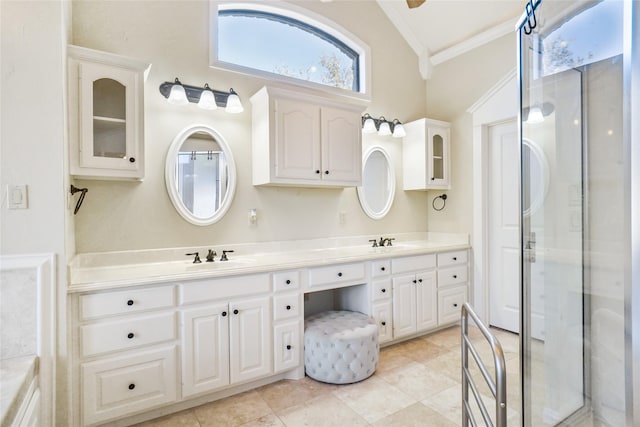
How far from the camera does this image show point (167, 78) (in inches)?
97.6

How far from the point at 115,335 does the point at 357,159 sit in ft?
7.40

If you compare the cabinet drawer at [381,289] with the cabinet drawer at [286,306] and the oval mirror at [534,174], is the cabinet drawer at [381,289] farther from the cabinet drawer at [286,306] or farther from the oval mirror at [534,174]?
the oval mirror at [534,174]

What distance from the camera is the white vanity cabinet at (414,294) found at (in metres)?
2.93

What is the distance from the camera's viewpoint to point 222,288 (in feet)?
6.84

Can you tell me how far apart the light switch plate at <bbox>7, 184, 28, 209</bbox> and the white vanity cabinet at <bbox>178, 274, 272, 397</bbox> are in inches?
34.0

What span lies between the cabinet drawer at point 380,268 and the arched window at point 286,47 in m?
1.77

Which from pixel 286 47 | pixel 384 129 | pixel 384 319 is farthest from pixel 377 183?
pixel 286 47

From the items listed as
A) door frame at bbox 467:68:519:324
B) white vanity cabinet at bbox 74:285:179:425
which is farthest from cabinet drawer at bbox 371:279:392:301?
white vanity cabinet at bbox 74:285:179:425

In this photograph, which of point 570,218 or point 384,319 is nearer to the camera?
point 570,218

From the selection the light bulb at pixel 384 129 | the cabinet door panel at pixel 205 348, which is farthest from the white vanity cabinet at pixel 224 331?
the light bulb at pixel 384 129

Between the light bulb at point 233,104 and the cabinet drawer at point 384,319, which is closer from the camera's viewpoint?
the light bulb at point 233,104

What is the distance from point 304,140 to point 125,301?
1.72m

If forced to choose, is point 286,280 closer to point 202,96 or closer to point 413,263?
point 413,263

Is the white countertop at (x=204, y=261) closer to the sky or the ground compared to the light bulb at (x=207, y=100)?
closer to the ground
